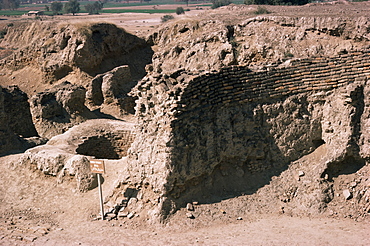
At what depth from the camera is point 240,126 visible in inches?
458

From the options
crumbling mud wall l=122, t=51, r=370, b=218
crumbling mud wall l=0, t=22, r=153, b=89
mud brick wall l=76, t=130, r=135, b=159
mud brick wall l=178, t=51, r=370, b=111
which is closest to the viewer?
crumbling mud wall l=122, t=51, r=370, b=218

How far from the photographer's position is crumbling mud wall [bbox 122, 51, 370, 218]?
10.7m

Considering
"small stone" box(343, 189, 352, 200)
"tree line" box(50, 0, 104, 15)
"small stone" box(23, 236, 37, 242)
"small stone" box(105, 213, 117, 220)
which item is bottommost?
"small stone" box(23, 236, 37, 242)

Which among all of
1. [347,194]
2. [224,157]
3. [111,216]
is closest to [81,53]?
[224,157]

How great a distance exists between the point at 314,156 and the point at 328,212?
1639 millimetres

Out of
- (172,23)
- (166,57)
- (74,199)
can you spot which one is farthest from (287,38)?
(74,199)

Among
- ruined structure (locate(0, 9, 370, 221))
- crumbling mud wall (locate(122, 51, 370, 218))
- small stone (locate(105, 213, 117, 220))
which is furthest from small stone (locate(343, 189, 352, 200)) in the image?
small stone (locate(105, 213, 117, 220))

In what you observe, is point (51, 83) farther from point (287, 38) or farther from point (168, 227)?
point (168, 227)

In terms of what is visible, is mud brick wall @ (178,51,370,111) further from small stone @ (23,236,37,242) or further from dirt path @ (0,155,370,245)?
small stone @ (23,236,37,242)

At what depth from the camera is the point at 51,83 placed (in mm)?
30500

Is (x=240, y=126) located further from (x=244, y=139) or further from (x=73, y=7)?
(x=73, y=7)

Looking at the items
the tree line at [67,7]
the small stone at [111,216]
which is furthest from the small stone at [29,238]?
the tree line at [67,7]

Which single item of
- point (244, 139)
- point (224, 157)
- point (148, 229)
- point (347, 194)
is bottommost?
point (148, 229)

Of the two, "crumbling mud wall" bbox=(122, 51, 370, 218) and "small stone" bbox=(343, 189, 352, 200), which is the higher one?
"crumbling mud wall" bbox=(122, 51, 370, 218)
